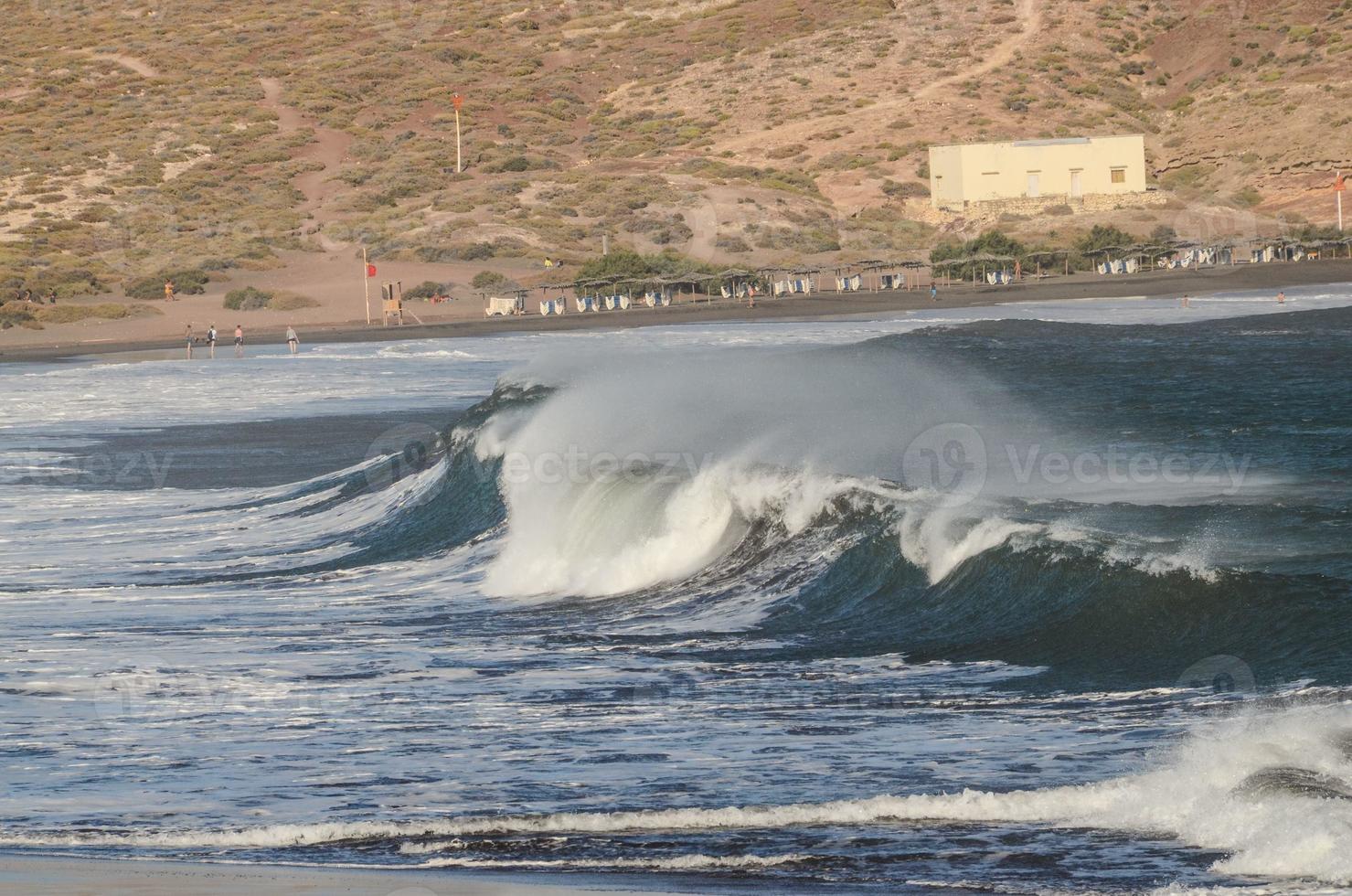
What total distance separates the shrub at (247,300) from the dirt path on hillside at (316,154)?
42.0ft

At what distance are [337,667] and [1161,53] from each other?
401 ft

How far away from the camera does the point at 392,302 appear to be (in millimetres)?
70125

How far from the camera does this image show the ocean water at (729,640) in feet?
30.9

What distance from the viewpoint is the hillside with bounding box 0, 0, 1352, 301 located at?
304 feet
